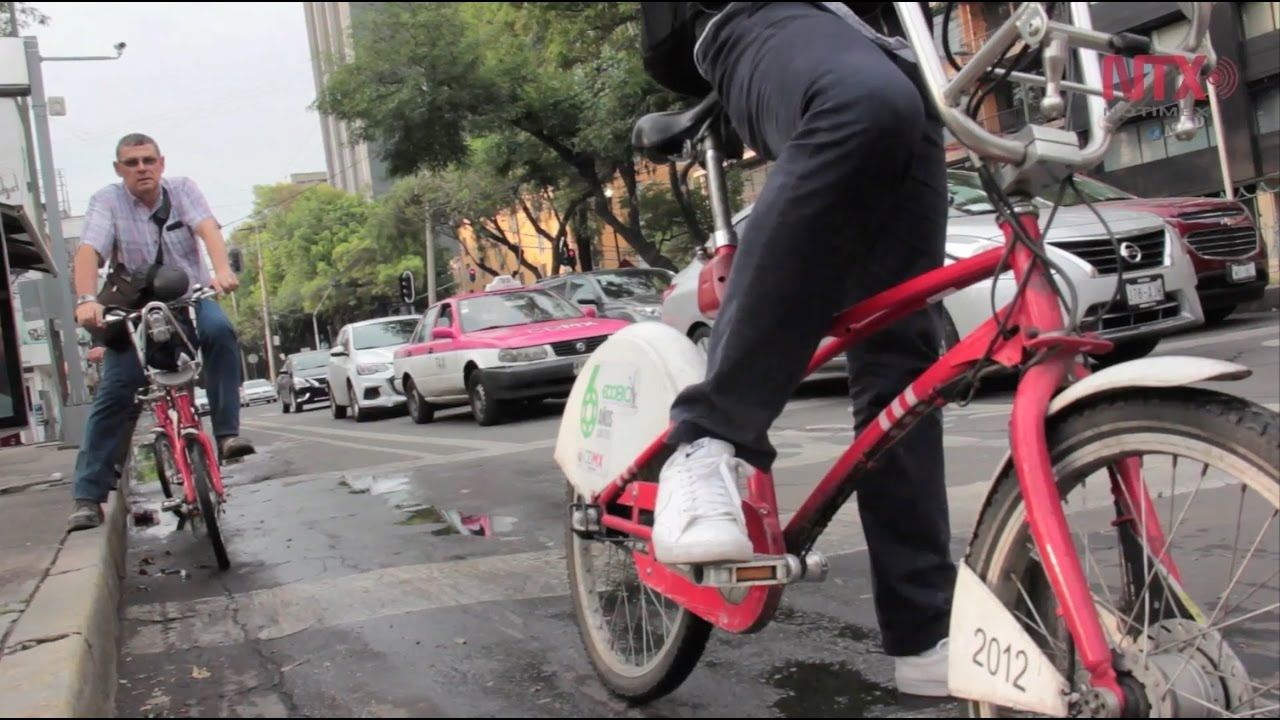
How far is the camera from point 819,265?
2020 mm

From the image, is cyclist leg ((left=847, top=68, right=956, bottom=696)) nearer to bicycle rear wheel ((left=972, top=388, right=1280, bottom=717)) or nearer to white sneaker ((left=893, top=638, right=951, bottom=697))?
white sneaker ((left=893, top=638, right=951, bottom=697))

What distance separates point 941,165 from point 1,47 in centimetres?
1254

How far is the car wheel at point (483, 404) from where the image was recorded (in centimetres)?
1132

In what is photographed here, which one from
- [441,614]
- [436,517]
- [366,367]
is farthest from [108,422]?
[366,367]

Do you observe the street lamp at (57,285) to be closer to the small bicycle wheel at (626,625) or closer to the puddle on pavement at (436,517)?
the puddle on pavement at (436,517)

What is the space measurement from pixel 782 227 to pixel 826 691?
1.12m

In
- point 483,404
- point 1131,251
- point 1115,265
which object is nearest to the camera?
point 1115,265

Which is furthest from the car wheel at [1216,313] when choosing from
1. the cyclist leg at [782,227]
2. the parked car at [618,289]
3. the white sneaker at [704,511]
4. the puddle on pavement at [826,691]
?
the white sneaker at [704,511]

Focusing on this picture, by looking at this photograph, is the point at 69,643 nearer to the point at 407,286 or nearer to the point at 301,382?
the point at 301,382

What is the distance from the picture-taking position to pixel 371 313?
2490 inches

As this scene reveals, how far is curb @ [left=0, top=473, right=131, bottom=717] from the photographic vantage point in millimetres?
2430

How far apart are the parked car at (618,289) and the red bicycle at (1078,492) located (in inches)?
457

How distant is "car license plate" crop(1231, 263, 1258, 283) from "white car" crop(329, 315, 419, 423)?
10.3 meters

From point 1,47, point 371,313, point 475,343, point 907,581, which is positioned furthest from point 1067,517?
point 371,313
